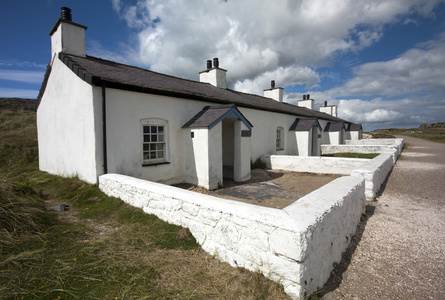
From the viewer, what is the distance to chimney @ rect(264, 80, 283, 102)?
21.4 m

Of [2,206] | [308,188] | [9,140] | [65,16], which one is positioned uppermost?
[65,16]

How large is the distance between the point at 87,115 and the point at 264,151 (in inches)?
380

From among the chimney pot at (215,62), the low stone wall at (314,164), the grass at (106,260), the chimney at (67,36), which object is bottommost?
the grass at (106,260)

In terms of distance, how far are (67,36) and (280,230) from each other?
31.7 feet

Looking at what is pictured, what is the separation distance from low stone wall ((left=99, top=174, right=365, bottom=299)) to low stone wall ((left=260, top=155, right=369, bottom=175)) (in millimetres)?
6454

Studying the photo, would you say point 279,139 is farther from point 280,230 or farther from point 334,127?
point 280,230

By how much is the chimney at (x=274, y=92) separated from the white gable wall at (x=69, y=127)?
17.5m

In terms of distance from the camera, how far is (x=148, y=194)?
4836 millimetres

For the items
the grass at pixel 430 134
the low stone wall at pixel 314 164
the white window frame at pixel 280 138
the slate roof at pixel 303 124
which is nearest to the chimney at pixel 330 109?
the grass at pixel 430 134

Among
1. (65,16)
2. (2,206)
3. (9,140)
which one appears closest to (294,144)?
(65,16)

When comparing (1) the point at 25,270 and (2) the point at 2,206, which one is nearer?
(1) the point at 25,270

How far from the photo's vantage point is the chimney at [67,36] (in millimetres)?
7840

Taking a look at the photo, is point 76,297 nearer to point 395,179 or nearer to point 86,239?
point 86,239

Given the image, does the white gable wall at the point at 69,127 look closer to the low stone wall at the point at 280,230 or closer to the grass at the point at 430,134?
the low stone wall at the point at 280,230
